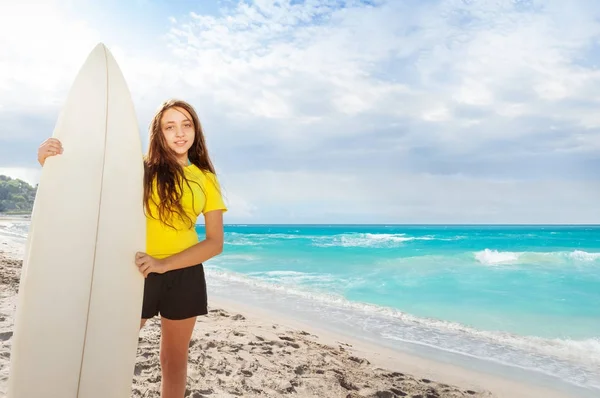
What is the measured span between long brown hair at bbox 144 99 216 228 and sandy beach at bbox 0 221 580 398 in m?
1.38

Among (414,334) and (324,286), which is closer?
(414,334)

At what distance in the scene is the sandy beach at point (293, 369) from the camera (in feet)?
9.24

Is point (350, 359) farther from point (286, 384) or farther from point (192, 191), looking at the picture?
point (192, 191)

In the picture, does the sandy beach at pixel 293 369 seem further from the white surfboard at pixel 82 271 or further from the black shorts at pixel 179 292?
the black shorts at pixel 179 292

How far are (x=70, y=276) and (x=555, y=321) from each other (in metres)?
6.34

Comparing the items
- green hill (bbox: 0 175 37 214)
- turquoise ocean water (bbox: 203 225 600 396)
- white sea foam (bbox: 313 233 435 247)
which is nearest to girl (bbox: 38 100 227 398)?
turquoise ocean water (bbox: 203 225 600 396)

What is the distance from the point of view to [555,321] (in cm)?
618

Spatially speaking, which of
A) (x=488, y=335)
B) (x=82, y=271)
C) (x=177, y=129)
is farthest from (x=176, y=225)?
(x=488, y=335)

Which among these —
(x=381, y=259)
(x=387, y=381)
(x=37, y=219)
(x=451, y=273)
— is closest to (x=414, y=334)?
(x=387, y=381)

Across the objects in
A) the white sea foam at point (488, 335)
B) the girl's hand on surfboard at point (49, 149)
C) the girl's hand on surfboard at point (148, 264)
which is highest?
the girl's hand on surfboard at point (49, 149)

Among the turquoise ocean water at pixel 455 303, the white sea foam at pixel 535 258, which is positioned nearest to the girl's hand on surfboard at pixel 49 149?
the turquoise ocean water at pixel 455 303

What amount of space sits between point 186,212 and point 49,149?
0.65 m

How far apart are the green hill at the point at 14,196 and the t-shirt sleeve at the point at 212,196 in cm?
6289

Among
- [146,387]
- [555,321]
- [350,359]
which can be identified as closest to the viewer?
[146,387]
